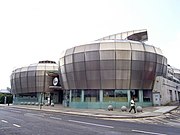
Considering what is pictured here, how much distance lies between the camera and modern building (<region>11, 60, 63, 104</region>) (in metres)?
66.4

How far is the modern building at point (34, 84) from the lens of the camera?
218 ft

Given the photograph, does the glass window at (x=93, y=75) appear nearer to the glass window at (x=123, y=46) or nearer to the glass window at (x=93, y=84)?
the glass window at (x=93, y=84)

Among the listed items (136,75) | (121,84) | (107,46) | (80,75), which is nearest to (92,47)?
(107,46)

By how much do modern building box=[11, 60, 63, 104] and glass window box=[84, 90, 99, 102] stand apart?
26171 millimetres

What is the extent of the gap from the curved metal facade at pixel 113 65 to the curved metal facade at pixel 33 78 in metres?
27.2

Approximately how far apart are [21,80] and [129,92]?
4277cm

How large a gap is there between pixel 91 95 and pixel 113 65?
6624 millimetres

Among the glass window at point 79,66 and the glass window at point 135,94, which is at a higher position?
the glass window at point 79,66

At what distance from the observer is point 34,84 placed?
68188mm

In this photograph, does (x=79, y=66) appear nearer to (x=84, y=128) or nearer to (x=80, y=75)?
(x=80, y=75)

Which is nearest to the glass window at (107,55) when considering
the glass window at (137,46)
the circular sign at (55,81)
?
the glass window at (137,46)

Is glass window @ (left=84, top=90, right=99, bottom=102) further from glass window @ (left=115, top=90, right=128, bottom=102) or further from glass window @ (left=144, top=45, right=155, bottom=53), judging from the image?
glass window @ (left=144, top=45, right=155, bottom=53)

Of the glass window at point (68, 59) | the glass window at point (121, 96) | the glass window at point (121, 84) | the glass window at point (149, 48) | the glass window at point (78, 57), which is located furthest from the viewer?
the glass window at point (68, 59)

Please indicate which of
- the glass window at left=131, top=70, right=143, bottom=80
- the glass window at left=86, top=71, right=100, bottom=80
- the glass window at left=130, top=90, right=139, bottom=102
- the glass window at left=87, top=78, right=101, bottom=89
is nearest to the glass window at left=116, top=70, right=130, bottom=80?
the glass window at left=131, top=70, right=143, bottom=80
